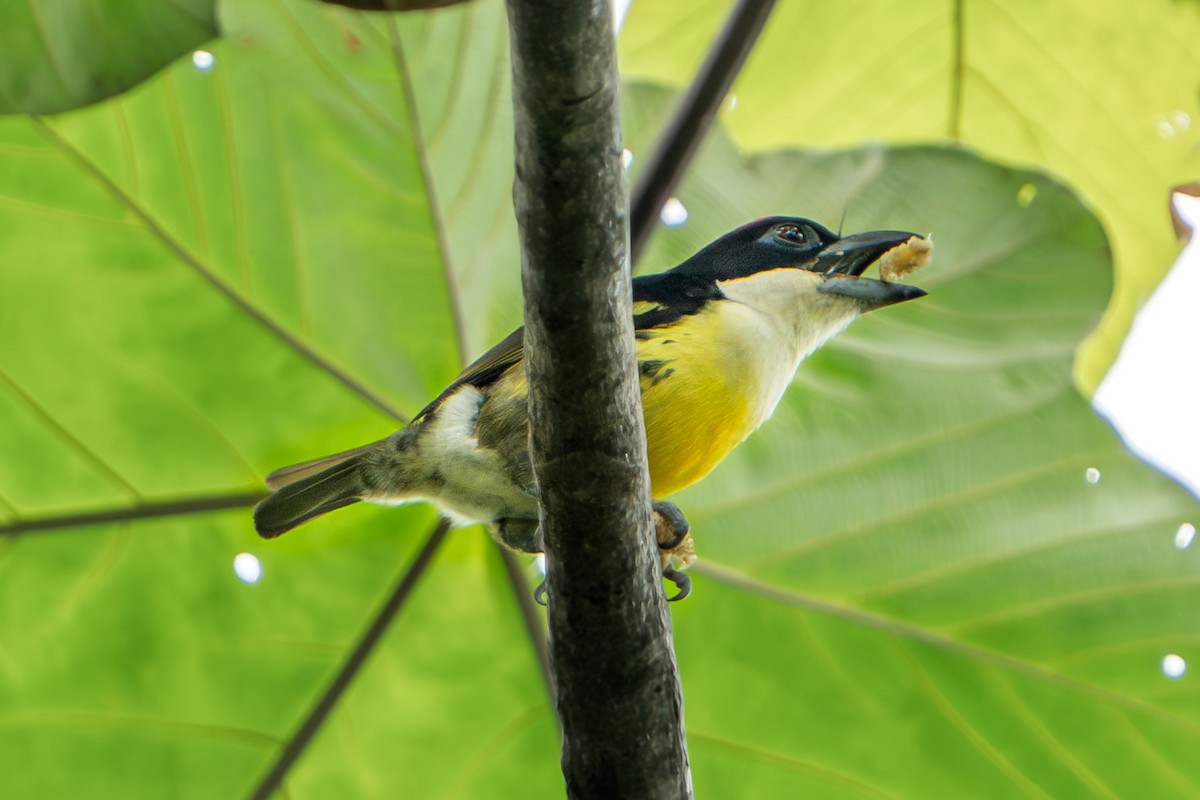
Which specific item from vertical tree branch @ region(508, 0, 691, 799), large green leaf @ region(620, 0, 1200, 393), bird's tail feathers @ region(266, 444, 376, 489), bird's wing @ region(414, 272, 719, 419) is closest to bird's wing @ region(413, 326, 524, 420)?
bird's wing @ region(414, 272, 719, 419)

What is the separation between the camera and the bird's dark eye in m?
1.77

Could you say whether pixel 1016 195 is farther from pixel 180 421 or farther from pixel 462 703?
pixel 180 421

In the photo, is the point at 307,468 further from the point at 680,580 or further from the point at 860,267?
the point at 860,267

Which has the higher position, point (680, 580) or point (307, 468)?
point (307, 468)

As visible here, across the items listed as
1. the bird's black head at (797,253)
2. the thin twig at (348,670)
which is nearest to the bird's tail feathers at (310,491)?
the thin twig at (348,670)

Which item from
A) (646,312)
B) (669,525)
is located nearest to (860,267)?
(646,312)

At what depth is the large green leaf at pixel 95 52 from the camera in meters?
1.76

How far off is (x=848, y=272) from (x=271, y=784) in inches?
47.5

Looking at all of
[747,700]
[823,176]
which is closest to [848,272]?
[823,176]

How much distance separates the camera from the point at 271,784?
6.75 feet

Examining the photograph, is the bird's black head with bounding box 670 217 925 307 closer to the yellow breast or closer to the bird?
the bird

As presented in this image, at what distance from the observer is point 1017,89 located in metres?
2.42

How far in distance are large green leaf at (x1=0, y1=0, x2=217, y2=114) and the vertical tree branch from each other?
101cm

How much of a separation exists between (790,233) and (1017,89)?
90cm
